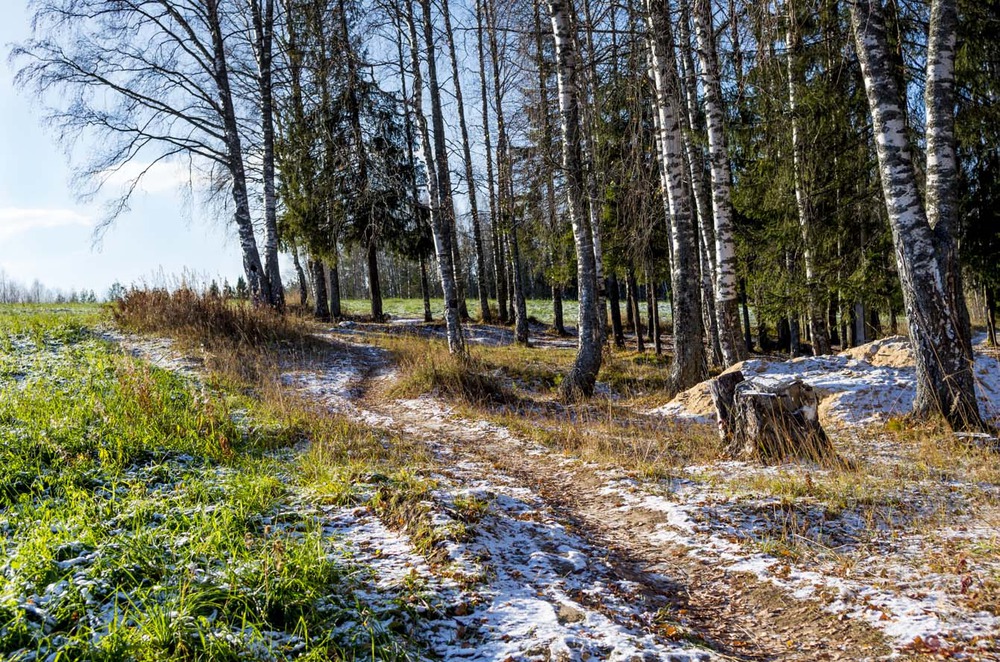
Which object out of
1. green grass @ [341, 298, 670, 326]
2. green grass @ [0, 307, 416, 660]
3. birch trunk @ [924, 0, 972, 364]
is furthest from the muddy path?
green grass @ [341, 298, 670, 326]

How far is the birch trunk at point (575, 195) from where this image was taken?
26.8ft

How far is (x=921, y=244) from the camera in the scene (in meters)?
5.49

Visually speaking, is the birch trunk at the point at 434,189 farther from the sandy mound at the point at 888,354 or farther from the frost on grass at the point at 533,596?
the sandy mound at the point at 888,354

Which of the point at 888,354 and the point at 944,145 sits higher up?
the point at 944,145

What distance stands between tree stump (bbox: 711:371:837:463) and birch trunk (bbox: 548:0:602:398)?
3.66 m

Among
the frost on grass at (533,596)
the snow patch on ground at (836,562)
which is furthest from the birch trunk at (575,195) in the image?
the frost on grass at (533,596)

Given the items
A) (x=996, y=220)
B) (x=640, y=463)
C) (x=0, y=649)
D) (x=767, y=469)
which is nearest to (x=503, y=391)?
(x=640, y=463)

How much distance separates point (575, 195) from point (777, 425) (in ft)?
16.4

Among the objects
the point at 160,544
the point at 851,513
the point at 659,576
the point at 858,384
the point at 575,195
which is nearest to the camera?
the point at 160,544

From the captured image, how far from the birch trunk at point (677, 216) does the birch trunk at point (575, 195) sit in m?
1.26

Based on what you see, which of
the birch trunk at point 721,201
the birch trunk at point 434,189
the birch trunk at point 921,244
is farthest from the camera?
the birch trunk at point 434,189

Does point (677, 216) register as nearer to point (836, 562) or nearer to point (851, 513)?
point (851, 513)

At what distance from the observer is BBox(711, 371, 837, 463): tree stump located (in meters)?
5.14

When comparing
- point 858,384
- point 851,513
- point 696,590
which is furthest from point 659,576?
point 858,384
